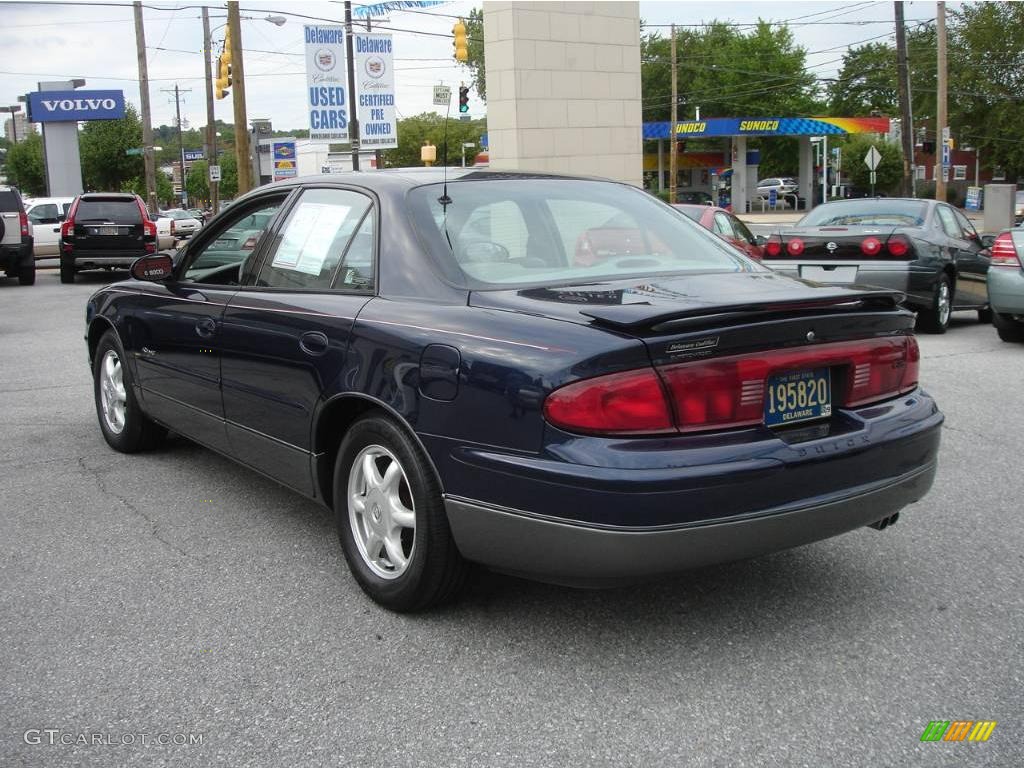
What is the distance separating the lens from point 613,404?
2934 millimetres

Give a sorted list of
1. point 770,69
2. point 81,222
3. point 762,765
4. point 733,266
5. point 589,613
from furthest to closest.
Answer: point 770,69, point 81,222, point 733,266, point 589,613, point 762,765

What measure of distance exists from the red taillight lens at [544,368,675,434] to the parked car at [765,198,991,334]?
25.5 ft

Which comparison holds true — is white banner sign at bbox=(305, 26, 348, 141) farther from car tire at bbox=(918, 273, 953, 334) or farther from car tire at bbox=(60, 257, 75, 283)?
car tire at bbox=(918, 273, 953, 334)

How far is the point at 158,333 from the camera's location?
520 centimetres

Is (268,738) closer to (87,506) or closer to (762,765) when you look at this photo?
(762,765)

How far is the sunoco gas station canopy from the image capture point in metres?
60.6

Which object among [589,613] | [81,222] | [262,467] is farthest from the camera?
[81,222]

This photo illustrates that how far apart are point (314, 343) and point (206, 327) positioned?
1.04 meters

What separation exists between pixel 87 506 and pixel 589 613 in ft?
8.95

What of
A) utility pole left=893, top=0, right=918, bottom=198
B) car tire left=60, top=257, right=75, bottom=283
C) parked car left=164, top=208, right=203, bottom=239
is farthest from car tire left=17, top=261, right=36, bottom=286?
utility pole left=893, top=0, right=918, bottom=198

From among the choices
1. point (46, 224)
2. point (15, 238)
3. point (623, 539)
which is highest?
point (46, 224)

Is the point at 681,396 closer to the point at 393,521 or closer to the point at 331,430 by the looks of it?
the point at 393,521

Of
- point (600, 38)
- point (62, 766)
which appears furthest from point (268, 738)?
point (600, 38)

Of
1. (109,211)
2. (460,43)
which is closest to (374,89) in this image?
(460,43)
